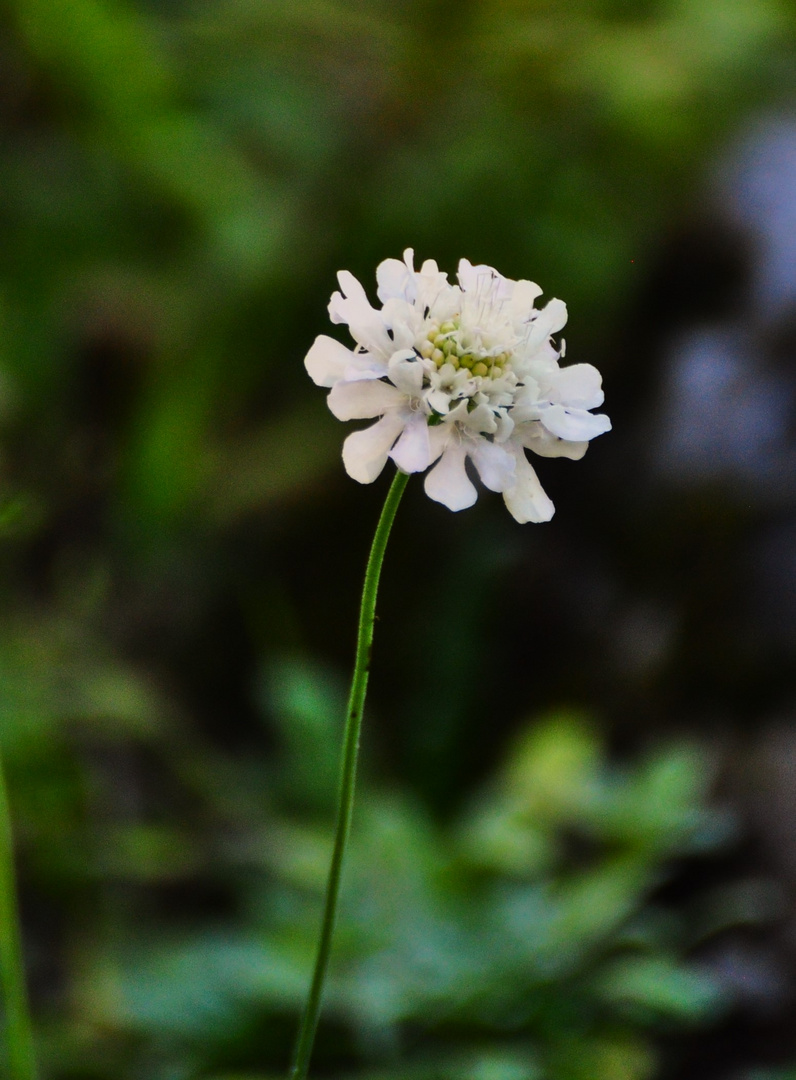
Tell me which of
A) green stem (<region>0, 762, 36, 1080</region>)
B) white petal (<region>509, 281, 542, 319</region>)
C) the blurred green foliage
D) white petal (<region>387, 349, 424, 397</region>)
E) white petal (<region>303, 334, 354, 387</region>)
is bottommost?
green stem (<region>0, 762, 36, 1080</region>)

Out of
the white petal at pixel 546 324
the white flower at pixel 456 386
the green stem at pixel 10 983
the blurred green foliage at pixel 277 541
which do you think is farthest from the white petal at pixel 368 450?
the green stem at pixel 10 983

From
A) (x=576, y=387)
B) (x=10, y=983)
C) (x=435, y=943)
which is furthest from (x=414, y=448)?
(x=435, y=943)

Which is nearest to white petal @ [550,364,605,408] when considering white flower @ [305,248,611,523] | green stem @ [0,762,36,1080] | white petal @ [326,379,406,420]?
white flower @ [305,248,611,523]

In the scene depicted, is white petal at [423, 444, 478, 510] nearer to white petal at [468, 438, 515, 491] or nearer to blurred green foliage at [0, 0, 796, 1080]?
white petal at [468, 438, 515, 491]

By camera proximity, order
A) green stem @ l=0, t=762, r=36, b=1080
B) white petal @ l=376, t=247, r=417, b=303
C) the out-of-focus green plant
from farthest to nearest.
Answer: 1. the out-of-focus green plant
2. green stem @ l=0, t=762, r=36, b=1080
3. white petal @ l=376, t=247, r=417, b=303

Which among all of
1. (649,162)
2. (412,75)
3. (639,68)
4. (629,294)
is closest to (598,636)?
(629,294)

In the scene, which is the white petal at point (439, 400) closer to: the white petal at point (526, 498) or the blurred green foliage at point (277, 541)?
the white petal at point (526, 498)
